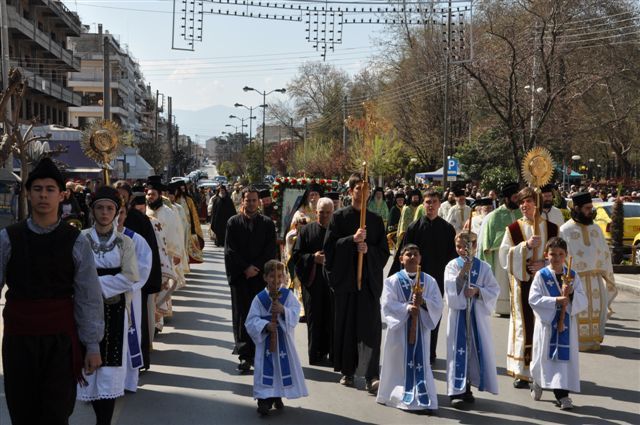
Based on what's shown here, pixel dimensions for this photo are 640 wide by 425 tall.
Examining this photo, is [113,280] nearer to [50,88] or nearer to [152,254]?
[152,254]

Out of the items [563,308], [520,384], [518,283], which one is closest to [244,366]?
[520,384]

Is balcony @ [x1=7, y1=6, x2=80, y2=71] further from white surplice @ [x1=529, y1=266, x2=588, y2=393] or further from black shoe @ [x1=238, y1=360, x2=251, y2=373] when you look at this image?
white surplice @ [x1=529, y1=266, x2=588, y2=393]

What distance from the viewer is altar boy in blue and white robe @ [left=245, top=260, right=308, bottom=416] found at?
7.66 m

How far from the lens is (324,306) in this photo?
10.1 m

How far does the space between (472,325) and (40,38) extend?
49.9 metres

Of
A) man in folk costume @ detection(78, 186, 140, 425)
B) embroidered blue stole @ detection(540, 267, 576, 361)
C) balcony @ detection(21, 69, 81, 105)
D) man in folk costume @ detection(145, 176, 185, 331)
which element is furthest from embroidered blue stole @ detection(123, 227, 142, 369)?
balcony @ detection(21, 69, 81, 105)

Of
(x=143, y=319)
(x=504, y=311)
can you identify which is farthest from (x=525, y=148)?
(x=143, y=319)

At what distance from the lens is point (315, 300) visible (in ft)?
33.0

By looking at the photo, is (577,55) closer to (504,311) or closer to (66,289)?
(504,311)

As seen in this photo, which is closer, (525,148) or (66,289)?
(66,289)

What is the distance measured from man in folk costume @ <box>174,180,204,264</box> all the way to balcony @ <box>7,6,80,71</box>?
3443cm

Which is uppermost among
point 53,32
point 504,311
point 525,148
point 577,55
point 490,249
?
point 53,32

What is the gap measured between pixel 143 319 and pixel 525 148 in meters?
19.8

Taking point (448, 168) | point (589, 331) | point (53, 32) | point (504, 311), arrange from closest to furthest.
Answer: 1. point (589, 331)
2. point (504, 311)
3. point (448, 168)
4. point (53, 32)
